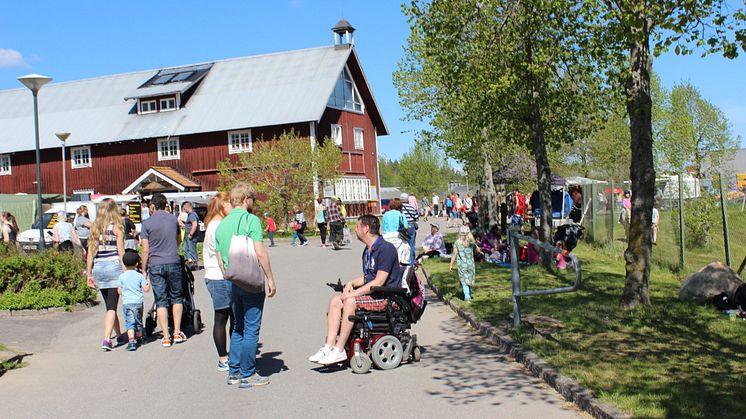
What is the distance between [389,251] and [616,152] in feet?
175

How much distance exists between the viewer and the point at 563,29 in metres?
13.9

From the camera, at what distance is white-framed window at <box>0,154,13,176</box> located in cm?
5325

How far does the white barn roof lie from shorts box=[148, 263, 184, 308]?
33.7 metres

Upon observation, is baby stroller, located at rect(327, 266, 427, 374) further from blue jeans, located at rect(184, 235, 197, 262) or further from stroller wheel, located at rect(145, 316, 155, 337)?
blue jeans, located at rect(184, 235, 197, 262)

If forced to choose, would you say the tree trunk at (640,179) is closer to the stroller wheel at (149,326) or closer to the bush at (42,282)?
the stroller wheel at (149,326)

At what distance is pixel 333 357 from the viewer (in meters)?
8.45

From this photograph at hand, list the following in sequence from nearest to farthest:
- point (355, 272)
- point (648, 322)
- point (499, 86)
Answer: point (648, 322)
point (499, 86)
point (355, 272)

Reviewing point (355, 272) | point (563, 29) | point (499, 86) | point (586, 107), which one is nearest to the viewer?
point (563, 29)

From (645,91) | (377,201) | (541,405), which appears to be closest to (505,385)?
(541,405)

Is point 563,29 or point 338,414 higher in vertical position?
point 563,29

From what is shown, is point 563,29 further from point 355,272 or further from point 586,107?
point 355,272

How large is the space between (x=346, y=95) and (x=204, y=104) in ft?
28.7

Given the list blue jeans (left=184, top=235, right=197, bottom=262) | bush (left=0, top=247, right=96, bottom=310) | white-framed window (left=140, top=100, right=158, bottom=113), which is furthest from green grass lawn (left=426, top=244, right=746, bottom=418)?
white-framed window (left=140, top=100, right=158, bottom=113)

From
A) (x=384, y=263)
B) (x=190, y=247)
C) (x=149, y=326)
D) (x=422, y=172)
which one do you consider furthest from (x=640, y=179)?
(x=422, y=172)
